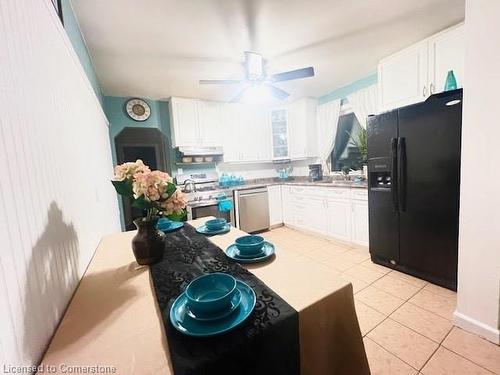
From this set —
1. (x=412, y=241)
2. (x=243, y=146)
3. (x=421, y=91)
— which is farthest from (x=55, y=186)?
(x=243, y=146)

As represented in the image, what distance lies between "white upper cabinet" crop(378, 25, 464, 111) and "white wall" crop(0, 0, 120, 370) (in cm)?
308

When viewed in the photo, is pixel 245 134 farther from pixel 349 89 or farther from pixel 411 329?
pixel 411 329

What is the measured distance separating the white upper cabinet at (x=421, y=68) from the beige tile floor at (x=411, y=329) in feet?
6.46

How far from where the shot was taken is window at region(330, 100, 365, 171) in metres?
3.61

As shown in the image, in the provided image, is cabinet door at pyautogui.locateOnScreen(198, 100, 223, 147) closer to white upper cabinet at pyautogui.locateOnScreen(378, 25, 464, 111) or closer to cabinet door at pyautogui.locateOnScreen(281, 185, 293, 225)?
cabinet door at pyautogui.locateOnScreen(281, 185, 293, 225)

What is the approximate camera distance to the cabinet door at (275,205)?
4.10m

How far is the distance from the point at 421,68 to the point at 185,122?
324cm

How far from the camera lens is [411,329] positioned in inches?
60.5

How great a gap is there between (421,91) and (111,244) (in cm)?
323

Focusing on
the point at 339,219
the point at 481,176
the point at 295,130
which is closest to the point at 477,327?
the point at 481,176

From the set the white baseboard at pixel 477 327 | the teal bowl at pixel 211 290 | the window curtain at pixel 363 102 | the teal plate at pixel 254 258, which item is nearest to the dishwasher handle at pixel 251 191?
the window curtain at pixel 363 102

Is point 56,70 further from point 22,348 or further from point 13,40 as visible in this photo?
point 22,348

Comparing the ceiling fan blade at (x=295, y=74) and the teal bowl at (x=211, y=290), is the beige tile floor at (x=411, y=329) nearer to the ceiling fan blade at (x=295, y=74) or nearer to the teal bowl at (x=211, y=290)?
the teal bowl at (x=211, y=290)

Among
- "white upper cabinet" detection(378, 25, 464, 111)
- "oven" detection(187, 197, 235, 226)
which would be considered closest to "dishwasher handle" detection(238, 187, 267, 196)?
"oven" detection(187, 197, 235, 226)
